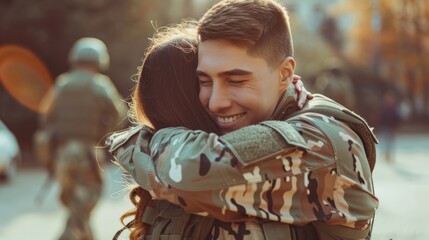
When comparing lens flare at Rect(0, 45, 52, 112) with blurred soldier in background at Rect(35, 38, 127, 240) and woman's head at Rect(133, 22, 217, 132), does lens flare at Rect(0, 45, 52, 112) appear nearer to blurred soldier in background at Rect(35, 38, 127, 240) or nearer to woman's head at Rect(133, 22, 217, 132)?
blurred soldier in background at Rect(35, 38, 127, 240)

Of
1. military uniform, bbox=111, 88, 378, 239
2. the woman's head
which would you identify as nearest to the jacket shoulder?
the woman's head

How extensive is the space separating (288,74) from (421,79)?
43.2m

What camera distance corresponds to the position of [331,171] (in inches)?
102

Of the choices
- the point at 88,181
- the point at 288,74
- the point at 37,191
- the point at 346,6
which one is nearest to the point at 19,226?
the point at 88,181

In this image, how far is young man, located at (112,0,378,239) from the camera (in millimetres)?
2545

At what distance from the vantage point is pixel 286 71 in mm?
2826

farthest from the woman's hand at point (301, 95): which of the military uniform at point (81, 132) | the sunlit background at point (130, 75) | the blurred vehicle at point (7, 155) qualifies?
the blurred vehicle at point (7, 155)

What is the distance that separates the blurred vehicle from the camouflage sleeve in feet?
46.0

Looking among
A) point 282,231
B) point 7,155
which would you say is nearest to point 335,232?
point 282,231

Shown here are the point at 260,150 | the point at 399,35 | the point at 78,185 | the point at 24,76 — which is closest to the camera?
the point at 260,150

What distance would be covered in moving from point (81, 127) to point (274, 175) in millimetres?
6538

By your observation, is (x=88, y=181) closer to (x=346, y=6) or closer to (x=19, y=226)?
(x=19, y=226)

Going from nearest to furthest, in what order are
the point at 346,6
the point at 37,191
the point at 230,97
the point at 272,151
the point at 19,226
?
the point at 272,151 → the point at 230,97 → the point at 19,226 → the point at 37,191 → the point at 346,6

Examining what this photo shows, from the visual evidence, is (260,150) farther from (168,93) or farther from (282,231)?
(168,93)
